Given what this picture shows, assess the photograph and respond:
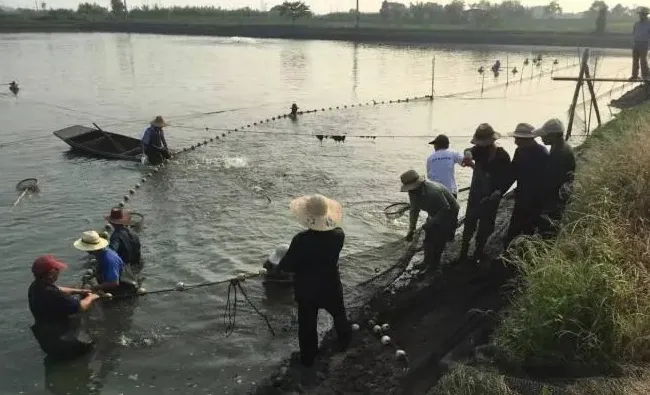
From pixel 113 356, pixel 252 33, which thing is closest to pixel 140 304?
pixel 113 356

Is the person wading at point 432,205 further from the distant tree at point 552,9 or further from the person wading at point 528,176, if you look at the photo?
the distant tree at point 552,9

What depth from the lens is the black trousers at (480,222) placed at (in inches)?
302

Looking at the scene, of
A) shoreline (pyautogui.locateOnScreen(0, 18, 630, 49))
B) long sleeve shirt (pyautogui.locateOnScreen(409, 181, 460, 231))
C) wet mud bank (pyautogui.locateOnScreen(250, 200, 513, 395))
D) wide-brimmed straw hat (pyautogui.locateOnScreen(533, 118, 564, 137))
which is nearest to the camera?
wet mud bank (pyautogui.locateOnScreen(250, 200, 513, 395))

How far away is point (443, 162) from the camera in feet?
27.1

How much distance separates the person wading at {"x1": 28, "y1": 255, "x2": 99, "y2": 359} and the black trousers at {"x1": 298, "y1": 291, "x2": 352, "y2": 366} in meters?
2.73

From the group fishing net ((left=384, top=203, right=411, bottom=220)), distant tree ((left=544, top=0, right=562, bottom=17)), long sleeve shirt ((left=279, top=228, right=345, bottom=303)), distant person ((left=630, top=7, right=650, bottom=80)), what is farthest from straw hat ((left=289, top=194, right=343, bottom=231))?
distant tree ((left=544, top=0, right=562, bottom=17))

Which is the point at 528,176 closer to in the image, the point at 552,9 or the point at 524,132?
the point at 524,132

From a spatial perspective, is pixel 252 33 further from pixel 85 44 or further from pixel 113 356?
pixel 113 356

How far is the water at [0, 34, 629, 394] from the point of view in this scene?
689 centimetres

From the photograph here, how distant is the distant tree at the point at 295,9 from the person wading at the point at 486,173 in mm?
110271

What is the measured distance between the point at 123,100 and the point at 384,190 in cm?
2179

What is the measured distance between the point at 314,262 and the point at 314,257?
0.20 feet

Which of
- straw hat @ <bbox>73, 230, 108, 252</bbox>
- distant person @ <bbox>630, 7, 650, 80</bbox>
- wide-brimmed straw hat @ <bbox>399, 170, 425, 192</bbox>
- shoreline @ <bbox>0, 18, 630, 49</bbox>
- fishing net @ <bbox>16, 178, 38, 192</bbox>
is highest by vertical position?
shoreline @ <bbox>0, 18, 630, 49</bbox>

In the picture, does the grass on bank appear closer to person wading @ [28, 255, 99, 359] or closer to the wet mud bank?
the wet mud bank
